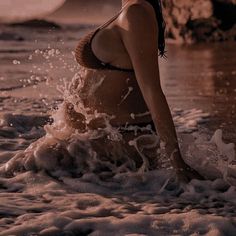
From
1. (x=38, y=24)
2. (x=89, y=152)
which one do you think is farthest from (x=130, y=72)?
(x=38, y=24)

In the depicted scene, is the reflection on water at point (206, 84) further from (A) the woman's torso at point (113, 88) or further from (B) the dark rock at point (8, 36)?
(B) the dark rock at point (8, 36)

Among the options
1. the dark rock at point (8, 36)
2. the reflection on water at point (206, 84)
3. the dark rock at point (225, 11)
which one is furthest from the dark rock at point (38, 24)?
the reflection on water at point (206, 84)

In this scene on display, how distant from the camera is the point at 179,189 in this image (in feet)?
10.7

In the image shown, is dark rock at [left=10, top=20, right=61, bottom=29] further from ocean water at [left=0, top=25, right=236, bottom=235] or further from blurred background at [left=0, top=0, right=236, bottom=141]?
ocean water at [left=0, top=25, right=236, bottom=235]

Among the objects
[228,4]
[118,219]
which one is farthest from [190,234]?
[228,4]

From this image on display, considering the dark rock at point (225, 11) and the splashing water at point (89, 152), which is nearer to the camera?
the splashing water at point (89, 152)

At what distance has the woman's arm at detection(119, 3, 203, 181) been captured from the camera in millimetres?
→ 3123

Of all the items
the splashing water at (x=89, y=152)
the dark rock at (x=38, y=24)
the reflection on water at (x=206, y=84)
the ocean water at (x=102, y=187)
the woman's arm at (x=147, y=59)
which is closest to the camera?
the ocean water at (x=102, y=187)

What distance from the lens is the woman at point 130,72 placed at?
3.14 meters

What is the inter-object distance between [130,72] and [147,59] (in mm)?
271

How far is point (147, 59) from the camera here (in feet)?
10.3

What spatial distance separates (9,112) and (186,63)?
22.0 feet

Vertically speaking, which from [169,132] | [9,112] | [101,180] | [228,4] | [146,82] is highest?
[146,82]

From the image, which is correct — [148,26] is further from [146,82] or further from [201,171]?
[201,171]
